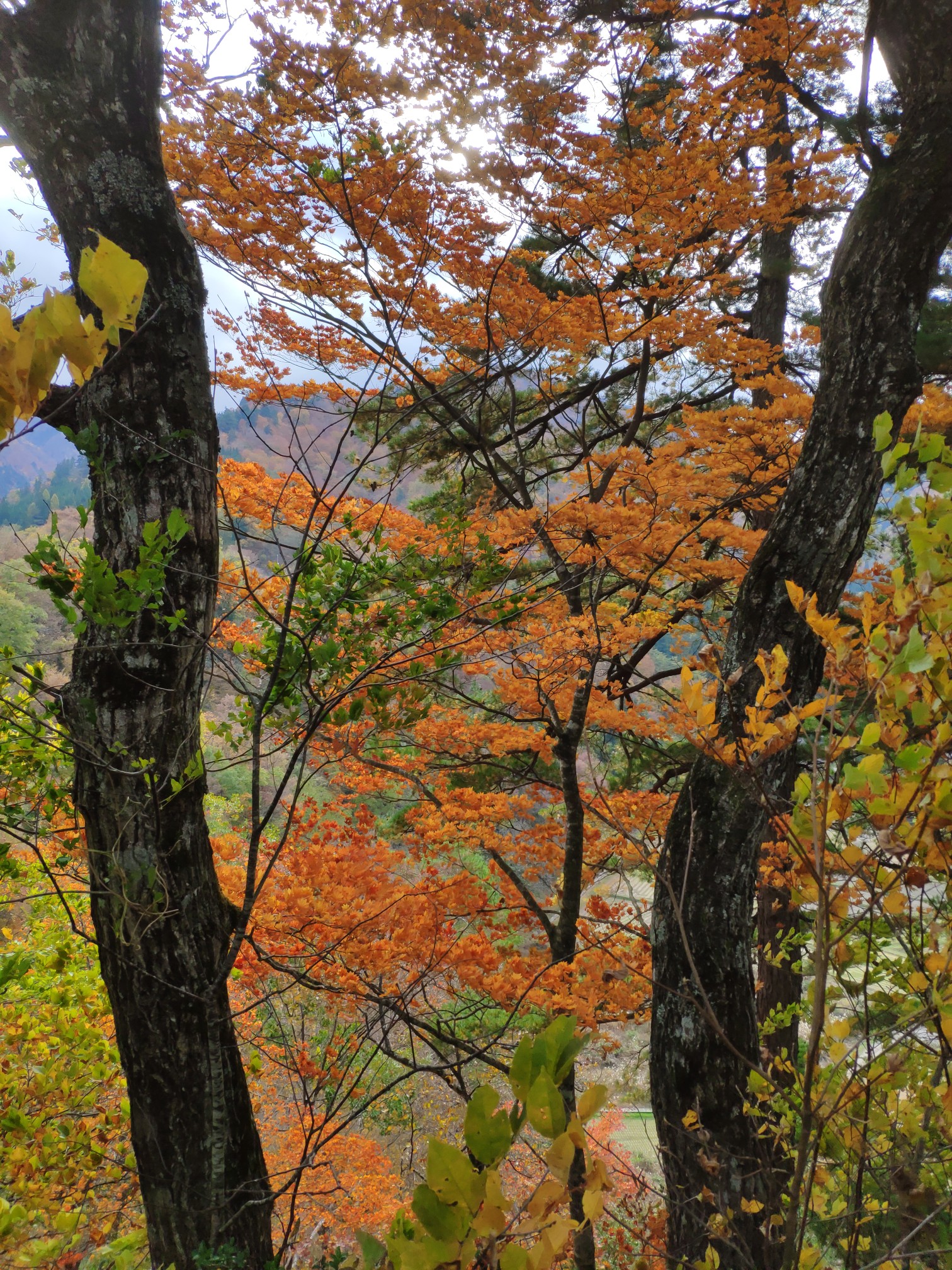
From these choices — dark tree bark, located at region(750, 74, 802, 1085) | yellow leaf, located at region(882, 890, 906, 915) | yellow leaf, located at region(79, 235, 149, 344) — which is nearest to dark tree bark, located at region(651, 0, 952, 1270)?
dark tree bark, located at region(750, 74, 802, 1085)

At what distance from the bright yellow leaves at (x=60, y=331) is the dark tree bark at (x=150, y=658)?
0.99m

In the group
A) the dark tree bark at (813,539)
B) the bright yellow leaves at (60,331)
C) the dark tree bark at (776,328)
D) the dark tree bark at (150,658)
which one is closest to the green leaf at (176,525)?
the dark tree bark at (150,658)

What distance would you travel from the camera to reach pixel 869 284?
2789mm

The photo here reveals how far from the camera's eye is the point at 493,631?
418cm

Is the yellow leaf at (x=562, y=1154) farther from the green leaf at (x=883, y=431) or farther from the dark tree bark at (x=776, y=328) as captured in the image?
the dark tree bark at (x=776, y=328)

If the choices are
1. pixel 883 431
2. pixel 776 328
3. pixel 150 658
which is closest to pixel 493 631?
pixel 150 658

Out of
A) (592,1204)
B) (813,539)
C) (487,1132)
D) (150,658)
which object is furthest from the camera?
(813,539)

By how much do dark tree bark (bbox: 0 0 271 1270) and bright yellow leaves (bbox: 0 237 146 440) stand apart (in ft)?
3.23

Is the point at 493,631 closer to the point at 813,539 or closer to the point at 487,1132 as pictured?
the point at 813,539

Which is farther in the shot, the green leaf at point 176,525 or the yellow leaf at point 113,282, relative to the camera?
the green leaf at point 176,525

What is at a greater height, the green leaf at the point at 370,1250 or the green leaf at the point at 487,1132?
the green leaf at the point at 487,1132

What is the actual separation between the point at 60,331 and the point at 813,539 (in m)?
2.79

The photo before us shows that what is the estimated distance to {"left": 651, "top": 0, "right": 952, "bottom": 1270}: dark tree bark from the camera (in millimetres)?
2609

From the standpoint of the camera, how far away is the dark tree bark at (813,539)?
261cm
